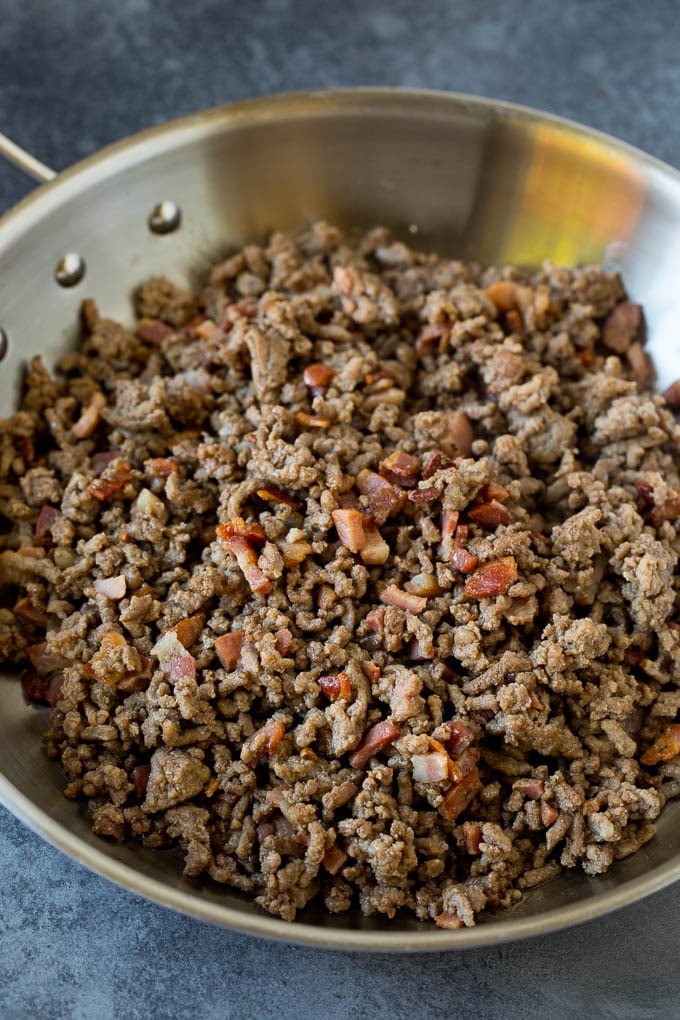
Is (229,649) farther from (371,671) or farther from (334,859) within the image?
(334,859)

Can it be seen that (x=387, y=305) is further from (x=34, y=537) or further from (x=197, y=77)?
(x=197, y=77)

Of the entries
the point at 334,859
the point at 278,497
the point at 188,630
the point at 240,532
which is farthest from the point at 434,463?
the point at 334,859

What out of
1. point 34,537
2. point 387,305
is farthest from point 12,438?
point 387,305

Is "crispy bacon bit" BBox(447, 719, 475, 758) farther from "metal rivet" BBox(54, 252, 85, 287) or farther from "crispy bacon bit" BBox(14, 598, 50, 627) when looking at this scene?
"metal rivet" BBox(54, 252, 85, 287)

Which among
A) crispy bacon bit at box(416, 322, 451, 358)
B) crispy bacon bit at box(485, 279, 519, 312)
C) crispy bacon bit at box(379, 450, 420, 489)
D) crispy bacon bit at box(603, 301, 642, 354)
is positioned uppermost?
crispy bacon bit at box(603, 301, 642, 354)

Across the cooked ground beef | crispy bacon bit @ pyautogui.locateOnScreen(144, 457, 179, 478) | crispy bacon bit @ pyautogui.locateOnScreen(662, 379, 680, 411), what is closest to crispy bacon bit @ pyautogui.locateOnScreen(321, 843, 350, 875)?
the cooked ground beef

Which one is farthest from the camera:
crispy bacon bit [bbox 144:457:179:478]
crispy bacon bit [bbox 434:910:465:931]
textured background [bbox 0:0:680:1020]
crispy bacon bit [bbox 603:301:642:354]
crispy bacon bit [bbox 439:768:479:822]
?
textured background [bbox 0:0:680:1020]
